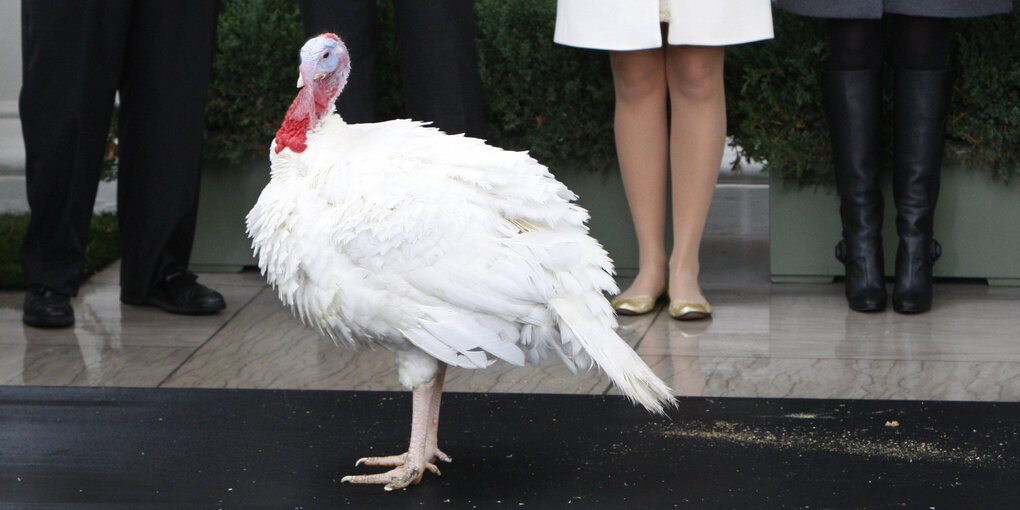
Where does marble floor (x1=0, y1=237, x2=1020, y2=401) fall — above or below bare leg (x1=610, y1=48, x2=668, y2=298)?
below

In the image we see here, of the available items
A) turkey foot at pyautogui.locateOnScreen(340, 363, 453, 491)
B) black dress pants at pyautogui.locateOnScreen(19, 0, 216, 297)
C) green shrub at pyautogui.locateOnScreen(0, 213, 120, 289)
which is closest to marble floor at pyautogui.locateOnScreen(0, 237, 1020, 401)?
green shrub at pyautogui.locateOnScreen(0, 213, 120, 289)

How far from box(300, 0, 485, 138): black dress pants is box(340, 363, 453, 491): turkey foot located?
153cm

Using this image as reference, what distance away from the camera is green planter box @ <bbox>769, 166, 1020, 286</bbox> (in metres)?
4.59

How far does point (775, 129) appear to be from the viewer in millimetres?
4598

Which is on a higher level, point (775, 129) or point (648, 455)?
point (775, 129)

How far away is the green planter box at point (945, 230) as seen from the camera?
4594mm

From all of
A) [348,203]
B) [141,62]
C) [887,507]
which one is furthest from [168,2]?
[887,507]

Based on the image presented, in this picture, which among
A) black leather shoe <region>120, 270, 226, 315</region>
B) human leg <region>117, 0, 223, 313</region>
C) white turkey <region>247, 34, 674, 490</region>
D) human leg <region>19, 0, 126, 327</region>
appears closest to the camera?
white turkey <region>247, 34, 674, 490</region>

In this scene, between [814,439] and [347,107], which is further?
[347,107]

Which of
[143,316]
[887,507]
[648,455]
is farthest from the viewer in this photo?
[143,316]

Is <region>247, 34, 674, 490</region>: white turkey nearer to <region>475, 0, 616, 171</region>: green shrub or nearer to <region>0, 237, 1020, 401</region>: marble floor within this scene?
<region>0, 237, 1020, 401</region>: marble floor

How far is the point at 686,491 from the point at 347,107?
1.99 m

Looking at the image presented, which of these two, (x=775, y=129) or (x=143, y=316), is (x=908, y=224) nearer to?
(x=775, y=129)

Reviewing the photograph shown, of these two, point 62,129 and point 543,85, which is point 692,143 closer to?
point 543,85
